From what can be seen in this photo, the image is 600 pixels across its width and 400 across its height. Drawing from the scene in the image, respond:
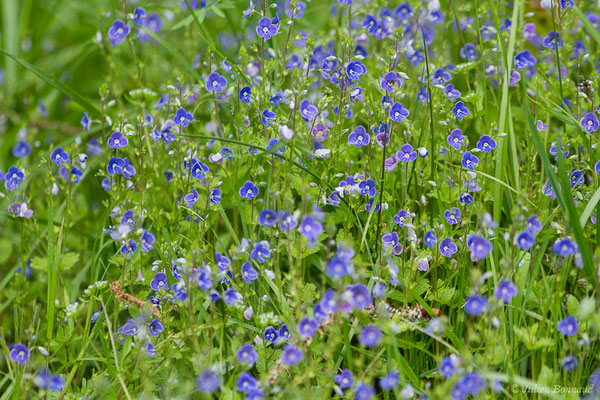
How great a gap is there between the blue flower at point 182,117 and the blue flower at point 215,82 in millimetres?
184

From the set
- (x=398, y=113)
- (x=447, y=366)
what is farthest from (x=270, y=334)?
(x=398, y=113)

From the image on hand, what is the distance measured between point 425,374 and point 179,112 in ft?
6.01

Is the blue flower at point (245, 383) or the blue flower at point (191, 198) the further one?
the blue flower at point (191, 198)

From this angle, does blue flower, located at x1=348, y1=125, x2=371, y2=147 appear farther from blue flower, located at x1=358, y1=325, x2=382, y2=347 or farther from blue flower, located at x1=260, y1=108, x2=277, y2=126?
blue flower, located at x1=358, y1=325, x2=382, y2=347

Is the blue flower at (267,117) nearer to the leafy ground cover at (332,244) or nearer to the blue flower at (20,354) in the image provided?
the leafy ground cover at (332,244)

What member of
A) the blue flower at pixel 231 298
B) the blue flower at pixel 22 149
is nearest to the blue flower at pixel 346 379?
the blue flower at pixel 231 298

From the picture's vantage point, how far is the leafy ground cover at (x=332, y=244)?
2477mm

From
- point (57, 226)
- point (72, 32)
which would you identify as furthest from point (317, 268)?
point (72, 32)

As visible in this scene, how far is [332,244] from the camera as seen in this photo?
8.24 feet

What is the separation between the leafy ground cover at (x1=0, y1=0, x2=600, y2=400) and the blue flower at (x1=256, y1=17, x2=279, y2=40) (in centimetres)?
1

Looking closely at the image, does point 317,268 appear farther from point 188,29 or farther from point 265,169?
point 188,29

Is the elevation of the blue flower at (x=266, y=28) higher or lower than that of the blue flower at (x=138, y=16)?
A: lower

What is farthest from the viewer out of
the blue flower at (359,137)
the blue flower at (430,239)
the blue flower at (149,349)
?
the blue flower at (359,137)

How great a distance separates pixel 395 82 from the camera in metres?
3.23
